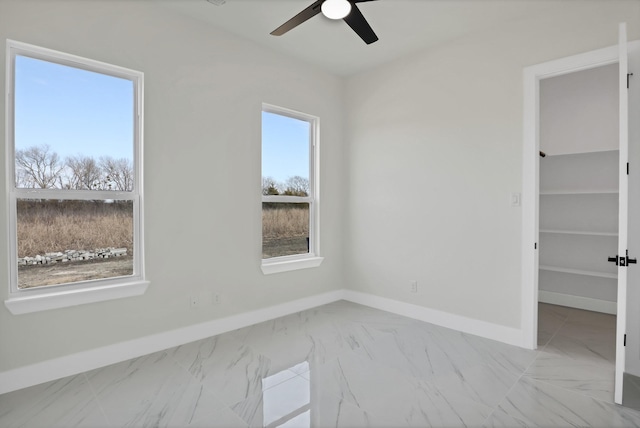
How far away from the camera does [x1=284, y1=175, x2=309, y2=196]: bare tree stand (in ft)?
13.0

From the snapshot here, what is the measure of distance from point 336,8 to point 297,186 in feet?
7.24

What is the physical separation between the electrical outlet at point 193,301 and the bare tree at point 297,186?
1511 mm

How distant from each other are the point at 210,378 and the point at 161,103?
2.23 meters

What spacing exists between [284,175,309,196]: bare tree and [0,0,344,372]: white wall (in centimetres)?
54

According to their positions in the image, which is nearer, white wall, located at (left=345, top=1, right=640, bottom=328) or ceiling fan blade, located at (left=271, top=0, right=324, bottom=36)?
ceiling fan blade, located at (left=271, top=0, right=324, bottom=36)

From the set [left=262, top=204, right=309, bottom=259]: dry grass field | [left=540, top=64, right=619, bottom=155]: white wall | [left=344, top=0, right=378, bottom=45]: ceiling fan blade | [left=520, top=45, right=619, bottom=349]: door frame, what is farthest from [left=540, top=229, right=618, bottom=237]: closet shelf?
[left=344, top=0, right=378, bottom=45]: ceiling fan blade

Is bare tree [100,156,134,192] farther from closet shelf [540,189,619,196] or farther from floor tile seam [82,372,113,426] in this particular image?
closet shelf [540,189,619,196]

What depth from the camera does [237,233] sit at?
132 inches

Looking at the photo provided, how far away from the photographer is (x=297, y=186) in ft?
13.3

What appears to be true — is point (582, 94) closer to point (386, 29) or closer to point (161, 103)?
point (386, 29)

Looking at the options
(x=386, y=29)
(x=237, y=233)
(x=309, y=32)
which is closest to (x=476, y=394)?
(x=237, y=233)

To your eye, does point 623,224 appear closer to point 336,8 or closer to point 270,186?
point 336,8

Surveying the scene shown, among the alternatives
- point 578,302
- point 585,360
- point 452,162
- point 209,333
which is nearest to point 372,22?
point 452,162

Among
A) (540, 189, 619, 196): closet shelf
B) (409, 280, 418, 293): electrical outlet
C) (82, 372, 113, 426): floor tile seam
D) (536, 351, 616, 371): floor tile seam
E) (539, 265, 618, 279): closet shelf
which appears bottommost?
(536, 351, 616, 371): floor tile seam
